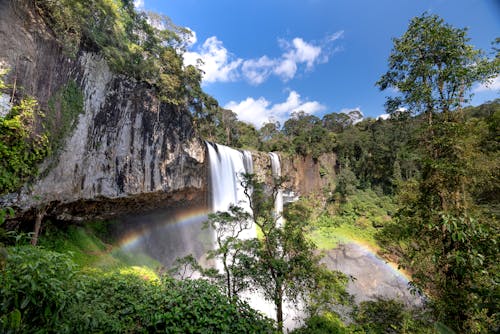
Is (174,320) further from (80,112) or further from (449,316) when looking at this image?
(80,112)

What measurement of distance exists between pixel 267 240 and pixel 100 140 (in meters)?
7.70

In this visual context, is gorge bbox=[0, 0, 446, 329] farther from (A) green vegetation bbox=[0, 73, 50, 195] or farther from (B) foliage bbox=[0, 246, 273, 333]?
(B) foliage bbox=[0, 246, 273, 333]

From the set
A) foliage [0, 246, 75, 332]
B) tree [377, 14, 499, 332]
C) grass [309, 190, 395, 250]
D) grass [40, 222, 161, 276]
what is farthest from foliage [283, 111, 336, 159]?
foliage [0, 246, 75, 332]

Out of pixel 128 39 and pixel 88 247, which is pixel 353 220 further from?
pixel 128 39

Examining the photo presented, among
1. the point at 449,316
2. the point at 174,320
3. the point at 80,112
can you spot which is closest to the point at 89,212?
the point at 80,112

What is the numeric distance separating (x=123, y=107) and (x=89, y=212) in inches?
199

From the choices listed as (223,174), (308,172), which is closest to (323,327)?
(223,174)

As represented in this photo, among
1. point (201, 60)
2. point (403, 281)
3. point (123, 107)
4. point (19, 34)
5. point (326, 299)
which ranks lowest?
point (403, 281)

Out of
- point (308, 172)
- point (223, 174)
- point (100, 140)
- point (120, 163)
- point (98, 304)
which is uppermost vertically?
point (100, 140)

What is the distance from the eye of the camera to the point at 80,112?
809 centimetres

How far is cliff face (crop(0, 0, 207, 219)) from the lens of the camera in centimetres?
636

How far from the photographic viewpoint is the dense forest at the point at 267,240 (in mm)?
1863

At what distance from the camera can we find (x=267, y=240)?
23.1 ft

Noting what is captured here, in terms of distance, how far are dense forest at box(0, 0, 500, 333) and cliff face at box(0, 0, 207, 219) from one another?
0.48 m
